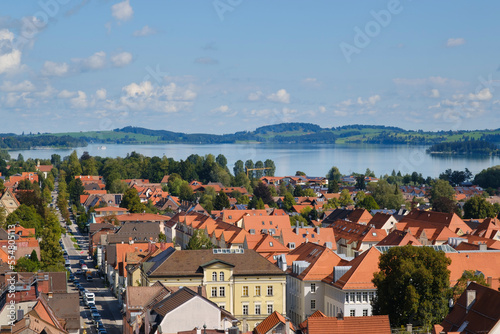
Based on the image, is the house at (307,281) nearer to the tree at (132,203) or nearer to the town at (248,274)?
the town at (248,274)

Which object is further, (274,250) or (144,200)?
(144,200)

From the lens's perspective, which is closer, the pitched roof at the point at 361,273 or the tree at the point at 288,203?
the pitched roof at the point at 361,273

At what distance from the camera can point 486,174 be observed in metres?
137

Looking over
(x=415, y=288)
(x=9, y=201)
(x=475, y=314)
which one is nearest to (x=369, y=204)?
(x=9, y=201)

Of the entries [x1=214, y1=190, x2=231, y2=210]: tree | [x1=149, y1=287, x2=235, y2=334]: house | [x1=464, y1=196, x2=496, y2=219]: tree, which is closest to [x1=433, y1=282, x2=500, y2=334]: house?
[x1=149, y1=287, x2=235, y2=334]: house

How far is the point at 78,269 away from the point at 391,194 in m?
49.9

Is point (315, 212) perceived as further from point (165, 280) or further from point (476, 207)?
point (165, 280)

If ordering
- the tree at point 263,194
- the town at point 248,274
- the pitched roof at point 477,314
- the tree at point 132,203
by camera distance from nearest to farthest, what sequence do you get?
the pitched roof at point 477,314 < the town at point 248,274 < the tree at point 132,203 < the tree at point 263,194

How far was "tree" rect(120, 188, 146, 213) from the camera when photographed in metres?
89.5

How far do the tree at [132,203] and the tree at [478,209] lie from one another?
3613 centimetres

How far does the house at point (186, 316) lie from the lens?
2644 centimetres

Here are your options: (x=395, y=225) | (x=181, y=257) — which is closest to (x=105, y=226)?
(x=395, y=225)

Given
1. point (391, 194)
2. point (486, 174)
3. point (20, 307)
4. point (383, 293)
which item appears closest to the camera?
point (20, 307)

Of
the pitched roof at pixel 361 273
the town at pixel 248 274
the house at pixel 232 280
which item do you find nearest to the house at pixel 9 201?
the town at pixel 248 274
